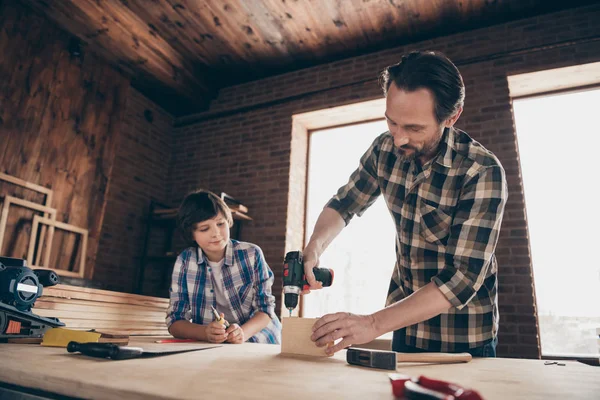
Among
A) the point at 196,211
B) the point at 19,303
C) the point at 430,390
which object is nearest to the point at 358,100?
the point at 196,211

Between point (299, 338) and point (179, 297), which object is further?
point (179, 297)

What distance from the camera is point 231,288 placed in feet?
A: 7.13

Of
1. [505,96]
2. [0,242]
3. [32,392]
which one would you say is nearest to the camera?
[32,392]

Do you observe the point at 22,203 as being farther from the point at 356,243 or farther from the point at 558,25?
the point at 558,25

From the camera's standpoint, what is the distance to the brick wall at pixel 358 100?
322cm

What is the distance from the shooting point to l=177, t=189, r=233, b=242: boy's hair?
216cm

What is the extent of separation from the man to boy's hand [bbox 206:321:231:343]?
452mm

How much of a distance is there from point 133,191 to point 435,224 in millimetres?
4003

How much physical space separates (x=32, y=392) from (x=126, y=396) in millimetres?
250

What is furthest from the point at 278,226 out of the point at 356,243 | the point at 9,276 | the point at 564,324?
the point at 9,276

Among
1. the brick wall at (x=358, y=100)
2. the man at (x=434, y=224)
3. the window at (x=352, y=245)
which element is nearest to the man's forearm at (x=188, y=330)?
the man at (x=434, y=224)

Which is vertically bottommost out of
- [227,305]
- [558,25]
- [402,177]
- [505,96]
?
[227,305]

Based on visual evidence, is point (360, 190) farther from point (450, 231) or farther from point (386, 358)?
point (386, 358)

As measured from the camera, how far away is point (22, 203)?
335 cm
